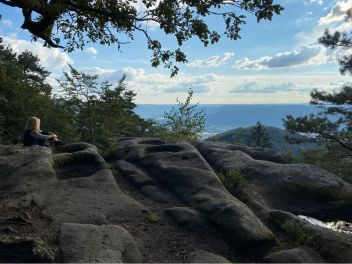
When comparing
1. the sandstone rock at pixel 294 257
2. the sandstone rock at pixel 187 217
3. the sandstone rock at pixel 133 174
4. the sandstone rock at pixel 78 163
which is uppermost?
the sandstone rock at pixel 78 163

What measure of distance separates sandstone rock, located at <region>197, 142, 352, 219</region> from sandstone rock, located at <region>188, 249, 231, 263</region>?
401 centimetres

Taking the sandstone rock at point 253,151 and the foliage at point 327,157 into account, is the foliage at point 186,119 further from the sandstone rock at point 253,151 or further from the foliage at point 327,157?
the sandstone rock at point 253,151

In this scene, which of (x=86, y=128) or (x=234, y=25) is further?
(x=86, y=128)

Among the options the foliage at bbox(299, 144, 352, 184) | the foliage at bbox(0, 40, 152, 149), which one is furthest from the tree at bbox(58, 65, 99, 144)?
the foliage at bbox(299, 144, 352, 184)

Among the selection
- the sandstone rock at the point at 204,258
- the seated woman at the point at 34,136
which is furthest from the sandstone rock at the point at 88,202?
the seated woman at the point at 34,136

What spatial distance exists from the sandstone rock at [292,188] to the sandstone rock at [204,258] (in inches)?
158

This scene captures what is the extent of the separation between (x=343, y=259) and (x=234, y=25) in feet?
24.4

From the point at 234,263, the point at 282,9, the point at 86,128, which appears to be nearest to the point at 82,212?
the point at 234,263

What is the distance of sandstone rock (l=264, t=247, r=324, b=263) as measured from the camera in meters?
10.4

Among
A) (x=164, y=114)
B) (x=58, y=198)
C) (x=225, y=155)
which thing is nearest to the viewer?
(x=58, y=198)

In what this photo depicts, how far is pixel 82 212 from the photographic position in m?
11.9

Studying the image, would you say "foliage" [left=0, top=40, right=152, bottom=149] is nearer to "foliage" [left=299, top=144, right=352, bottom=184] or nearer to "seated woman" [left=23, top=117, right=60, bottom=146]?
"seated woman" [left=23, top=117, right=60, bottom=146]

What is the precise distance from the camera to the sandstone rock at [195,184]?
11.8m

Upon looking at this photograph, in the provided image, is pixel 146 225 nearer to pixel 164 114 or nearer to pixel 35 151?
pixel 35 151
